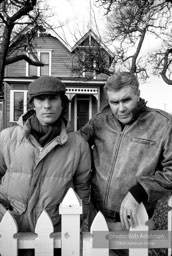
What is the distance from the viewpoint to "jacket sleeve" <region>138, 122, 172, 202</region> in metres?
1.85

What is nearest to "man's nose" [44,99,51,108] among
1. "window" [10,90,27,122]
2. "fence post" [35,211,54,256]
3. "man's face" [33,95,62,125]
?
"man's face" [33,95,62,125]

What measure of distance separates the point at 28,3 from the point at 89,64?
7.64 metres

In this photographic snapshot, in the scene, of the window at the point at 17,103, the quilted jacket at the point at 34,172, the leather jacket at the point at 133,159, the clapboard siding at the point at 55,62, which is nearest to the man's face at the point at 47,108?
the quilted jacket at the point at 34,172

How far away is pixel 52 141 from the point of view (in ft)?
6.35

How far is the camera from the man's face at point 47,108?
1.95 m

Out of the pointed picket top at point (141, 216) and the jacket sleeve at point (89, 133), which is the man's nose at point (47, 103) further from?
the pointed picket top at point (141, 216)

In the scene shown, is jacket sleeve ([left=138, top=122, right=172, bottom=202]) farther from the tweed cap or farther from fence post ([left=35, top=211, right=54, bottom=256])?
the tweed cap

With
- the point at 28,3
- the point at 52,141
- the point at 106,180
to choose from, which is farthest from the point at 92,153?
the point at 28,3

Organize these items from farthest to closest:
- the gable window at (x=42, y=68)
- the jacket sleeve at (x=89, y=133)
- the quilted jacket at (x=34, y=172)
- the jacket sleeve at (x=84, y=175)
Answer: the gable window at (x=42, y=68)
the jacket sleeve at (x=89, y=133)
the jacket sleeve at (x=84, y=175)
the quilted jacket at (x=34, y=172)

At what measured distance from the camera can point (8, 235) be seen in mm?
1827

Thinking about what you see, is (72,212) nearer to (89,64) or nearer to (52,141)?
(52,141)

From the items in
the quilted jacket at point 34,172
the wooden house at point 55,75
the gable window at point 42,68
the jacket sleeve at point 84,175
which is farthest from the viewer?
the gable window at point 42,68

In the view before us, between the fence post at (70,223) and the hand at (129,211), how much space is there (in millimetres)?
274

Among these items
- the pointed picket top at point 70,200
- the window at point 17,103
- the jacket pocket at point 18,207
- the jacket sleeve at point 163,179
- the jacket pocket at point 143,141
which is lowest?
the jacket pocket at point 18,207
